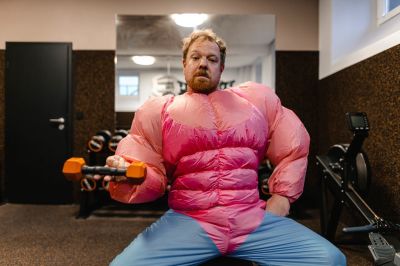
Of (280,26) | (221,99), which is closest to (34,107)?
(280,26)

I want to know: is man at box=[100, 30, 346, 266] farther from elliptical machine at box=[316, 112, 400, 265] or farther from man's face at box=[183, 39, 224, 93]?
elliptical machine at box=[316, 112, 400, 265]

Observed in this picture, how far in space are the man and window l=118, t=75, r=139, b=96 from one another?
2.30 meters

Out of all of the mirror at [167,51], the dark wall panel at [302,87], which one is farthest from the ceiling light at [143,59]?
the dark wall panel at [302,87]

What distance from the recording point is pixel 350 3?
3068 millimetres

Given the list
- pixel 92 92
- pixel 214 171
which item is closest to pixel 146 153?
pixel 214 171

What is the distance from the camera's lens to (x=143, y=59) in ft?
11.7

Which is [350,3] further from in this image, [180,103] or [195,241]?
[195,241]

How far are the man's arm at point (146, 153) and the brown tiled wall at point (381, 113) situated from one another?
151 centimetres

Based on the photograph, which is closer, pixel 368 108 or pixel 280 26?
pixel 368 108

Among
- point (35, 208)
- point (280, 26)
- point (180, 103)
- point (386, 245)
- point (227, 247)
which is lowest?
point (35, 208)

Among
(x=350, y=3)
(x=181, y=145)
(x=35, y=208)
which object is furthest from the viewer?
(x=35, y=208)

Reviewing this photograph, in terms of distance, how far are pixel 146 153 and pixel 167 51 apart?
8.34ft

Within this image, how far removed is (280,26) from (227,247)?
308cm

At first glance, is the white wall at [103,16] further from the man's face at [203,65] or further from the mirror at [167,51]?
the man's face at [203,65]
